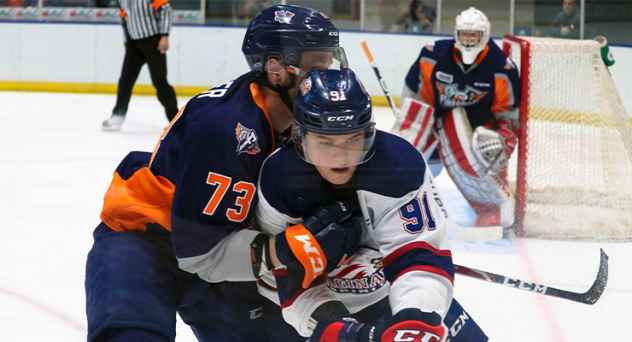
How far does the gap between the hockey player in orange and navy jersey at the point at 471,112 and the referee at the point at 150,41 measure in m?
2.26

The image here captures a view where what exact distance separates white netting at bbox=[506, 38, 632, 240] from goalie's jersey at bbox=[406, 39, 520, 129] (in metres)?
0.12

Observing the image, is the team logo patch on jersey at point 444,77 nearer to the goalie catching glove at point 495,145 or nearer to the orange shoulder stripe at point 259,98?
the goalie catching glove at point 495,145

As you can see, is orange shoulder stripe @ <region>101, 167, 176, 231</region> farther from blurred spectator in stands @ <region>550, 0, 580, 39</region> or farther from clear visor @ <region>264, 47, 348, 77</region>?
blurred spectator in stands @ <region>550, 0, 580, 39</region>

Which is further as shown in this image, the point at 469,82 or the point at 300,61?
the point at 469,82

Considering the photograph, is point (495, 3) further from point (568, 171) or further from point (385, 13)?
point (568, 171)

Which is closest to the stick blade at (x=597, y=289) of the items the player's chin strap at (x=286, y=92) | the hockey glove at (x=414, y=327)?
the hockey glove at (x=414, y=327)

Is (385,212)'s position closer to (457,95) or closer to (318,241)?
(318,241)

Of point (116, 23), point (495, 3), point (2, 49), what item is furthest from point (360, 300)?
point (116, 23)

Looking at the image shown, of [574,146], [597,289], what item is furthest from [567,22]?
[597,289]

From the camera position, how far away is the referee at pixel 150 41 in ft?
15.6

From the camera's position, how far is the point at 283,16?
1.33m

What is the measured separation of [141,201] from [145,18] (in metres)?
3.73

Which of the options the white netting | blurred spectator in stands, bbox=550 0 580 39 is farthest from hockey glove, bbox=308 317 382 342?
blurred spectator in stands, bbox=550 0 580 39

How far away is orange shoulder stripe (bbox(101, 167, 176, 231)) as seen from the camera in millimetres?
1348
